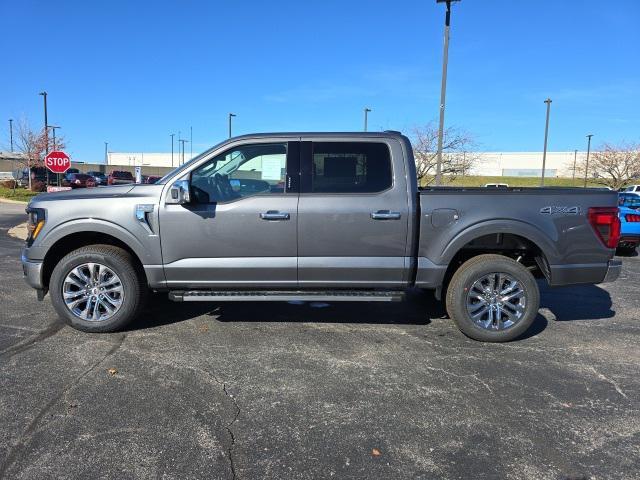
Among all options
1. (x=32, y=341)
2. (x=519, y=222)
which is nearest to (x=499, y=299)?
(x=519, y=222)

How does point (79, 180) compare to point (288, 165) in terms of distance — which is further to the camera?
point (79, 180)

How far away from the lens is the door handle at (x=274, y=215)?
488 centimetres

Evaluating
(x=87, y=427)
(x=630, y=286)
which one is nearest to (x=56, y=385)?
(x=87, y=427)

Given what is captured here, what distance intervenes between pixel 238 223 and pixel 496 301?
266cm

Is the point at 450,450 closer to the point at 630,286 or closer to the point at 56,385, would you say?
the point at 56,385

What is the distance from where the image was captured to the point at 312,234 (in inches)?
194

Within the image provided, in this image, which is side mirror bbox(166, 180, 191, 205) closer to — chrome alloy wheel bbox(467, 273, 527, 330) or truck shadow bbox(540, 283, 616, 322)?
chrome alloy wheel bbox(467, 273, 527, 330)

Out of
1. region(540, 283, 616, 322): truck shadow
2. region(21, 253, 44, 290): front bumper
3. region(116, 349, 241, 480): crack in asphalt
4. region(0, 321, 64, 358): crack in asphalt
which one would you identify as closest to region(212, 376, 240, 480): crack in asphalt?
region(116, 349, 241, 480): crack in asphalt

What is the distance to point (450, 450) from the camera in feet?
10.1

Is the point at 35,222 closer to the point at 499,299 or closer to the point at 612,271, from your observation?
the point at 499,299

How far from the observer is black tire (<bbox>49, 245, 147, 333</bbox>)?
499 centimetres

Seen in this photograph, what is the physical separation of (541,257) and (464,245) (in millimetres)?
830

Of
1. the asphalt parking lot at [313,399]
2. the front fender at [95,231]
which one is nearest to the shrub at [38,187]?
the asphalt parking lot at [313,399]

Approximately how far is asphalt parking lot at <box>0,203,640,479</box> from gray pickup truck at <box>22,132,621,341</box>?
0.47m
